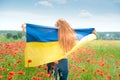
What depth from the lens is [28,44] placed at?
326 inches

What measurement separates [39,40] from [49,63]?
55 centimetres

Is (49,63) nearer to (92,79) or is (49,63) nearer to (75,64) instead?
(92,79)

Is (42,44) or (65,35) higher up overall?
(65,35)

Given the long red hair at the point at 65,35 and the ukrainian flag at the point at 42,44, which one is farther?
the ukrainian flag at the point at 42,44

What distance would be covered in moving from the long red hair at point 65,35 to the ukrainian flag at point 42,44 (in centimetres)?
11

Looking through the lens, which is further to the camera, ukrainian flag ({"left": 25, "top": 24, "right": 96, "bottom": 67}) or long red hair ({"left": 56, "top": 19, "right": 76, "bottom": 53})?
ukrainian flag ({"left": 25, "top": 24, "right": 96, "bottom": 67})

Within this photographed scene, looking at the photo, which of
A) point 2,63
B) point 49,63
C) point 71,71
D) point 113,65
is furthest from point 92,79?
point 113,65

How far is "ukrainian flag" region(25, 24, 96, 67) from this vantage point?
820 centimetres

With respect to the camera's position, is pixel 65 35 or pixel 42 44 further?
pixel 42 44

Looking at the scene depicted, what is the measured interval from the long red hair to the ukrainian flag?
114 millimetres

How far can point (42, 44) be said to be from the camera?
8.41 metres

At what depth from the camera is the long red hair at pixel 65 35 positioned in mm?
8070

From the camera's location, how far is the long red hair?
8.07 m

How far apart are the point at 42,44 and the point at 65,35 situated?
0.63 metres
